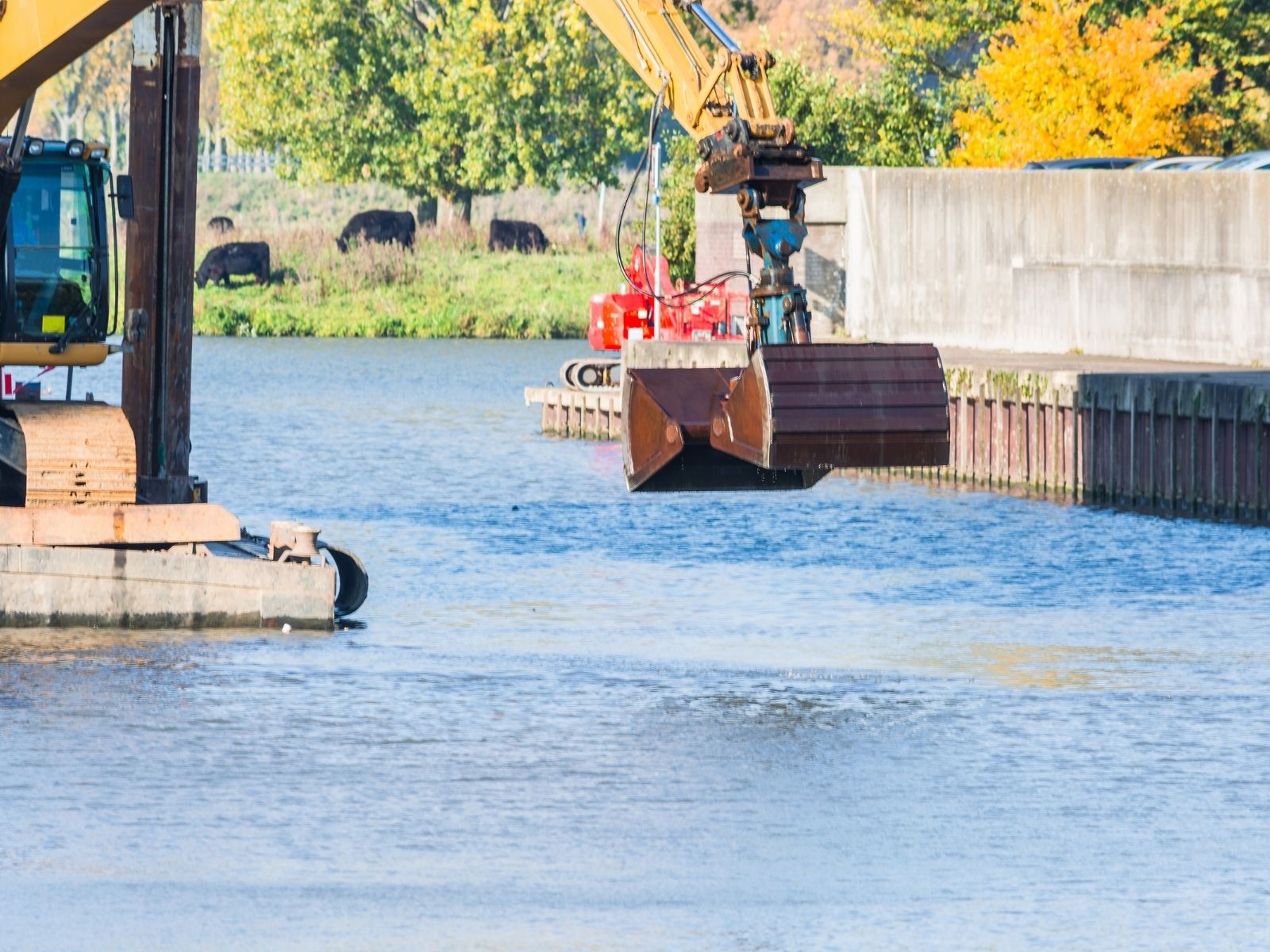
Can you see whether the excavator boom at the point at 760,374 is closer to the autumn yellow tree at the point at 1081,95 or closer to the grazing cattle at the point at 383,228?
the autumn yellow tree at the point at 1081,95

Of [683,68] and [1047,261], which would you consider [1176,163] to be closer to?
[1047,261]

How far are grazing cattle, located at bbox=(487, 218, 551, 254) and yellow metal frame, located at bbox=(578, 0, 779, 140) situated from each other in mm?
63352

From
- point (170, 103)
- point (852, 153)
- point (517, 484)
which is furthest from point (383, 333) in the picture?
point (170, 103)

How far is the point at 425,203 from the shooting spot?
307 feet

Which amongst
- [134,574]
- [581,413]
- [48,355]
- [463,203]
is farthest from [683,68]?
[463,203]

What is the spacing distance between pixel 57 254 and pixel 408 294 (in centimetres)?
5411

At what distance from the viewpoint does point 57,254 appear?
77.3ft

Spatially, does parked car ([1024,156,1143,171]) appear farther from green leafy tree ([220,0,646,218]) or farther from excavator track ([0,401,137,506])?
green leafy tree ([220,0,646,218])

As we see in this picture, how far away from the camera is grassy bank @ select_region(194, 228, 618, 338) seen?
75.2m

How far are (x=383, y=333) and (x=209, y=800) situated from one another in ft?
198

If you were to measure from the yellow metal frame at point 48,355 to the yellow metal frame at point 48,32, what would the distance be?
3.44 m

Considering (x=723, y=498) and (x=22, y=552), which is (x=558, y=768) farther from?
(x=723, y=498)

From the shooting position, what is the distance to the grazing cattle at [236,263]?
79.0 m

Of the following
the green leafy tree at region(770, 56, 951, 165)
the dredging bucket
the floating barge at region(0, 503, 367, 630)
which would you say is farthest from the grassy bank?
the dredging bucket
